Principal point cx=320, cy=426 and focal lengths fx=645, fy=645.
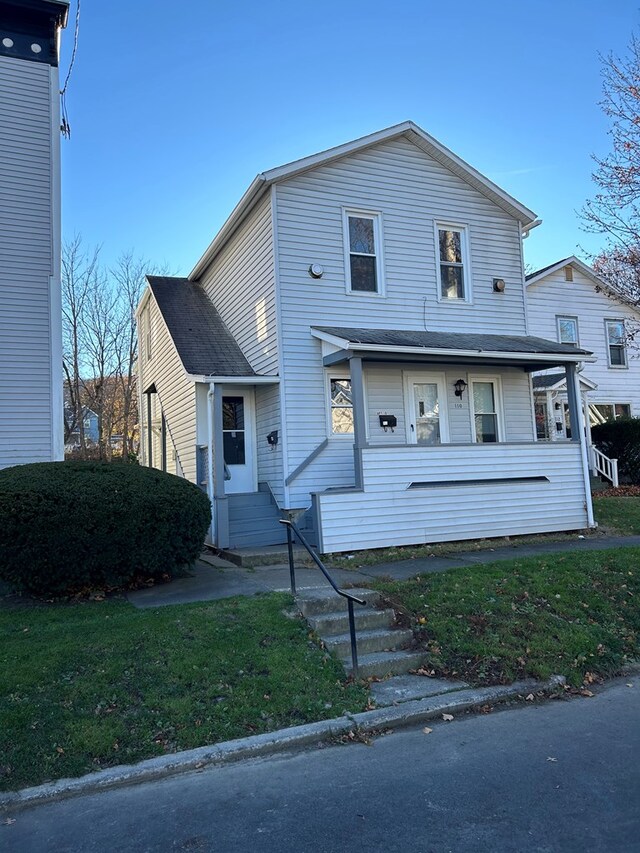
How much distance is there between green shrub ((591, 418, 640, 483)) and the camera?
18875mm

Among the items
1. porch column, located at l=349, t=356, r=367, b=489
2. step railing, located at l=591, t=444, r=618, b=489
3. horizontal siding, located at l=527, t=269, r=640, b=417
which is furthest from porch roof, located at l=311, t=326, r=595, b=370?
horizontal siding, located at l=527, t=269, r=640, b=417

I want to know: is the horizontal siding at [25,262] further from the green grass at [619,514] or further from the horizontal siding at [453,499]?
the green grass at [619,514]

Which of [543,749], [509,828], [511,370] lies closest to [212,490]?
[511,370]

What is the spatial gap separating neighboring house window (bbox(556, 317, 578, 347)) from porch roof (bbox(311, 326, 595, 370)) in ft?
25.1

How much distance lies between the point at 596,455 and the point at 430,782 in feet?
55.2

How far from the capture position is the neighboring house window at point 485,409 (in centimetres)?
1326

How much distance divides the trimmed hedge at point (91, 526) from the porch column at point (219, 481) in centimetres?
263

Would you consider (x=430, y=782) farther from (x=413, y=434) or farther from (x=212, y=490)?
(x=413, y=434)

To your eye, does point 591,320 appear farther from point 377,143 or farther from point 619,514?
point 377,143

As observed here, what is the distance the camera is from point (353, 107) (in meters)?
13.0

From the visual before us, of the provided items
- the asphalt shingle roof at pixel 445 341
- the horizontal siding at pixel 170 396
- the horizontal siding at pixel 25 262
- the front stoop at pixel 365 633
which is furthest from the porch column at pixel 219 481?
the front stoop at pixel 365 633

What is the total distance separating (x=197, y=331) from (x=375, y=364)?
412 centimetres

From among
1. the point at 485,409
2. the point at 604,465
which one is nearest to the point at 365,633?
the point at 485,409

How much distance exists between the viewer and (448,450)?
11195 millimetres
